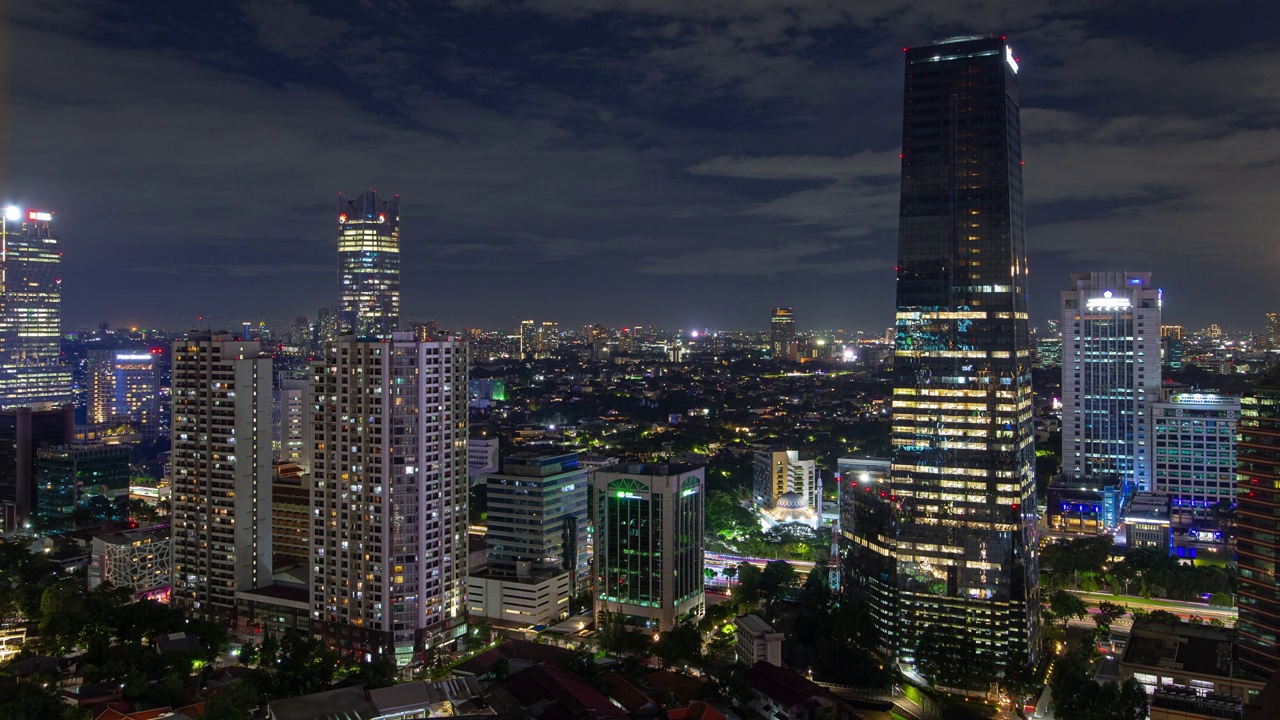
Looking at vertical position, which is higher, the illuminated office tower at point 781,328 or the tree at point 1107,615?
the illuminated office tower at point 781,328

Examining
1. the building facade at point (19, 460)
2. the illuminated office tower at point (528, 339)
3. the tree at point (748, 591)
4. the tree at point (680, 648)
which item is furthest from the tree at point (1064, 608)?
the illuminated office tower at point (528, 339)

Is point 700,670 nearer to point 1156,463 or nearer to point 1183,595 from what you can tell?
point 1183,595

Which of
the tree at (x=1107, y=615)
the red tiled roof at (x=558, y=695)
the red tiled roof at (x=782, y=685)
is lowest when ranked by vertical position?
the tree at (x=1107, y=615)

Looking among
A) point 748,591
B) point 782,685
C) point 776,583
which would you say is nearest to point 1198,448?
point 776,583

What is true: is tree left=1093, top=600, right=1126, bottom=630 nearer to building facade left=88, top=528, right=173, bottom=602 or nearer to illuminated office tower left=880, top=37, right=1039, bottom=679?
illuminated office tower left=880, top=37, right=1039, bottom=679

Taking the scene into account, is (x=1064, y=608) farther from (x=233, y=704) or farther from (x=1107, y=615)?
(x=233, y=704)

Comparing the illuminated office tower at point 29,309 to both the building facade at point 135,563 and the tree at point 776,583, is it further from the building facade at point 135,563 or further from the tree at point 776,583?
the tree at point 776,583
